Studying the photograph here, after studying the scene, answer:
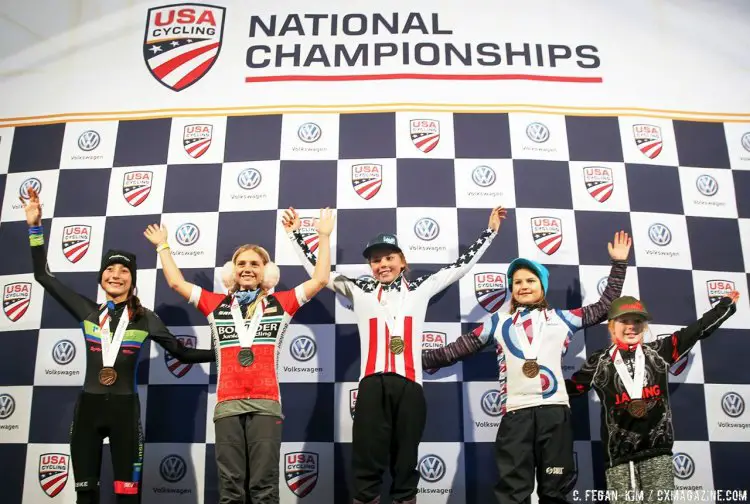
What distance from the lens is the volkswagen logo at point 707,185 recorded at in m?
3.97

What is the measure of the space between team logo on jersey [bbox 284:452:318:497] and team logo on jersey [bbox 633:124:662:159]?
9.16 feet

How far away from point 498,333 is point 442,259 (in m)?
0.75

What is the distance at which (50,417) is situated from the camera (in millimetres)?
3588

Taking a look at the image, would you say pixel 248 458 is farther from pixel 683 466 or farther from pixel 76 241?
pixel 683 466

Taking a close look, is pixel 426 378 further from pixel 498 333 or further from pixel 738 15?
pixel 738 15

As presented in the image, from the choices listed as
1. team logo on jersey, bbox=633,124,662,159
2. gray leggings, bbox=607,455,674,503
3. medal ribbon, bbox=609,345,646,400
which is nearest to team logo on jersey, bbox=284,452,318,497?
gray leggings, bbox=607,455,674,503

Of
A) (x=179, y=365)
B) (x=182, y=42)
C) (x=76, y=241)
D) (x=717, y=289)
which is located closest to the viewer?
(x=179, y=365)

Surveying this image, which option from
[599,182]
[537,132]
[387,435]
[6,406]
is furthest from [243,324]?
[599,182]

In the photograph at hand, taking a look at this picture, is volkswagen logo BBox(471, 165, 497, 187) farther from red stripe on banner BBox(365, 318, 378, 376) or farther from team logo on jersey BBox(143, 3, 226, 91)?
team logo on jersey BBox(143, 3, 226, 91)

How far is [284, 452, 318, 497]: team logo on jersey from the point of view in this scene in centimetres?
339

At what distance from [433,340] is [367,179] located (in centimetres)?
108

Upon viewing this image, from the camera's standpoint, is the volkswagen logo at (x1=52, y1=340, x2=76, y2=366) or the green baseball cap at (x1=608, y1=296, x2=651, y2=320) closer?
the green baseball cap at (x1=608, y1=296, x2=651, y2=320)

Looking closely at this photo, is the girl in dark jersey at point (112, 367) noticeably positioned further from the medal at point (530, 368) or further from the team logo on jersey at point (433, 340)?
the medal at point (530, 368)

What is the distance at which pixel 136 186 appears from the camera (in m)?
3.97
